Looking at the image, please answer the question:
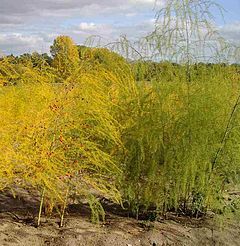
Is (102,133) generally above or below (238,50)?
below

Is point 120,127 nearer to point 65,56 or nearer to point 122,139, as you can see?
point 122,139

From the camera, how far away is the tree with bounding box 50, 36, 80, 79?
502cm

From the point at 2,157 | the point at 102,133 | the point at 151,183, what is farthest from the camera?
the point at 151,183

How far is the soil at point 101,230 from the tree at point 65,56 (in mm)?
1387

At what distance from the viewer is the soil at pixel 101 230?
4.67 meters

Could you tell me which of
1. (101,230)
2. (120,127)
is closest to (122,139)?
(120,127)

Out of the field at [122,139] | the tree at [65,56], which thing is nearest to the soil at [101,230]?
Result: the field at [122,139]

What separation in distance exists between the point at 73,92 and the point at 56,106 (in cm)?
22

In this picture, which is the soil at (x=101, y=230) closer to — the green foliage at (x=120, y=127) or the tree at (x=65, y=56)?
the green foliage at (x=120, y=127)

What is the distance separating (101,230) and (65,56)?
5.46 ft

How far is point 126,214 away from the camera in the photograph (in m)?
5.43

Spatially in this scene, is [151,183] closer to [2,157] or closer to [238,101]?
[238,101]

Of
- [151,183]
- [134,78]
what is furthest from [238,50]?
[151,183]

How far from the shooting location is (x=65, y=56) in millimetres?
5020
